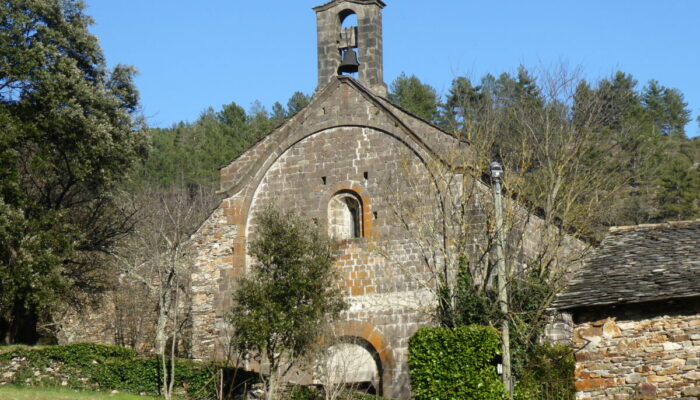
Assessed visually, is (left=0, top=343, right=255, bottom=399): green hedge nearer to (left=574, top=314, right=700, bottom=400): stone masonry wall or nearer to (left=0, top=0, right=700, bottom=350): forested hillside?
(left=0, top=0, right=700, bottom=350): forested hillside

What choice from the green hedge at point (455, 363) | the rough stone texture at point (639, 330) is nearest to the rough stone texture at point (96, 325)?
the green hedge at point (455, 363)

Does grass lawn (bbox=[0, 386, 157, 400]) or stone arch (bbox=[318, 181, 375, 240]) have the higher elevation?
stone arch (bbox=[318, 181, 375, 240])

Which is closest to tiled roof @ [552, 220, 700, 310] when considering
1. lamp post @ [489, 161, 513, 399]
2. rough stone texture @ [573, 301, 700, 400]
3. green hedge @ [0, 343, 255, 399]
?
rough stone texture @ [573, 301, 700, 400]

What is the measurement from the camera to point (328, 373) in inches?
828

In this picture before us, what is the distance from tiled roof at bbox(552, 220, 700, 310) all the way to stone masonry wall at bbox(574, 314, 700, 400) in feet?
1.74

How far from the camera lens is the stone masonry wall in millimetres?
16438

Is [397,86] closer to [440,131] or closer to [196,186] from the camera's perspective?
[196,186]

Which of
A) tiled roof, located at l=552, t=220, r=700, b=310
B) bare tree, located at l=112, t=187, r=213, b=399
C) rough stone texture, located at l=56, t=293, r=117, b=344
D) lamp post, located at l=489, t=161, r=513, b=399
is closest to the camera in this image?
lamp post, located at l=489, t=161, r=513, b=399

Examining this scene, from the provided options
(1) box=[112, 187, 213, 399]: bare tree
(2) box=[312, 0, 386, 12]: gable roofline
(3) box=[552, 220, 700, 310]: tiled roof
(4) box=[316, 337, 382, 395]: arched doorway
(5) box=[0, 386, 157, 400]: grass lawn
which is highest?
(2) box=[312, 0, 386, 12]: gable roofline

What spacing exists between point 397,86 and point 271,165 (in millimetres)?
34366

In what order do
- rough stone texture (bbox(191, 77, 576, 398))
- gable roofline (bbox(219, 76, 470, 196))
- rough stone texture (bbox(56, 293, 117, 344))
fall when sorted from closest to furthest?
rough stone texture (bbox(191, 77, 576, 398))
gable roofline (bbox(219, 76, 470, 196))
rough stone texture (bbox(56, 293, 117, 344))

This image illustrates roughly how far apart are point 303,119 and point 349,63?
2.10 metres

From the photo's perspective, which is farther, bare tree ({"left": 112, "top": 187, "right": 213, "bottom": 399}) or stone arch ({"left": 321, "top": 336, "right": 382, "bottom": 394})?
bare tree ({"left": 112, "top": 187, "right": 213, "bottom": 399})

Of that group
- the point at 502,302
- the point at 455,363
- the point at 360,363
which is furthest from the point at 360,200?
the point at 502,302
